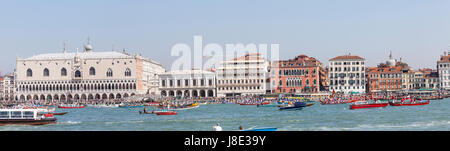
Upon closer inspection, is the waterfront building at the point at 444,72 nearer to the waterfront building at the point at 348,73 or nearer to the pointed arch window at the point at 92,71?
the waterfront building at the point at 348,73

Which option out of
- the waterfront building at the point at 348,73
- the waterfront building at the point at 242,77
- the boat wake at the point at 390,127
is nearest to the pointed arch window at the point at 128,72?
the waterfront building at the point at 242,77

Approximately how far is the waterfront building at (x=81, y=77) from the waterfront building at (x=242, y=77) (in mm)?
13903

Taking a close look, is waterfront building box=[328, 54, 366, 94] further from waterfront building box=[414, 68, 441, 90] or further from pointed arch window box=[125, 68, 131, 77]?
pointed arch window box=[125, 68, 131, 77]

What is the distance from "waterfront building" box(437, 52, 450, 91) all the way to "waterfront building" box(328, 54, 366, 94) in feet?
39.4

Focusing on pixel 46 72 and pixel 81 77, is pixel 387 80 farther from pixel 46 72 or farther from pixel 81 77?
pixel 46 72

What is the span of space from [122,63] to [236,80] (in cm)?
1872

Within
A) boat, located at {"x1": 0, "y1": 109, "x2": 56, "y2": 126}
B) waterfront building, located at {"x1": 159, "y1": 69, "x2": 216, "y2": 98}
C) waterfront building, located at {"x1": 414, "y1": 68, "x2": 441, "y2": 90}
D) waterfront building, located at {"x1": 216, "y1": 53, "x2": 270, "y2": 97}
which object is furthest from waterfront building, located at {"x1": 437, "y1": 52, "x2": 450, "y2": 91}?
boat, located at {"x1": 0, "y1": 109, "x2": 56, "y2": 126}

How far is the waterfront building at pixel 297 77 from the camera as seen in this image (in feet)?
238

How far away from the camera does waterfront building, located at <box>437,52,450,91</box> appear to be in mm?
74250

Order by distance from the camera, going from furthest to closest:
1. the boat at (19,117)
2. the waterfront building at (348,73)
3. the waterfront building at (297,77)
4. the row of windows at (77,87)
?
the row of windows at (77,87), the waterfront building at (297,77), the waterfront building at (348,73), the boat at (19,117)
